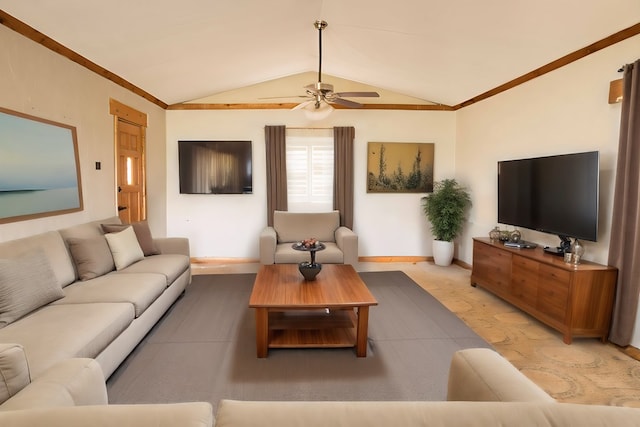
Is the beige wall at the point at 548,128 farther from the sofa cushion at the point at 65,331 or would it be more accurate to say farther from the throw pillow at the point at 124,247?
the throw pillow at the point at 124,247

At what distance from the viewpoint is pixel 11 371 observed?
1.26 m

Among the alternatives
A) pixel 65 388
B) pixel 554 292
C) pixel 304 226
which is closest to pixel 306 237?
pixel 304 226

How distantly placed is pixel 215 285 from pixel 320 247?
5.31ft

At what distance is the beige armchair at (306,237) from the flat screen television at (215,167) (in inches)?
36.8

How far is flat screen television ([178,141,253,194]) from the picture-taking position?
5.39 metres

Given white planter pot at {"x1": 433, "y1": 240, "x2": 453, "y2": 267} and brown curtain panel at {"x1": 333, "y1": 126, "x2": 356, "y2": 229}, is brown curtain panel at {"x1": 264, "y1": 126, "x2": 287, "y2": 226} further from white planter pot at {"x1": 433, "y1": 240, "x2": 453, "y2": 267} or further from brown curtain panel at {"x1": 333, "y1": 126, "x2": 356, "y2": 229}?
white planter pot at {"x1": 433, "y1": 240, "x2": 453, "y2": 267}

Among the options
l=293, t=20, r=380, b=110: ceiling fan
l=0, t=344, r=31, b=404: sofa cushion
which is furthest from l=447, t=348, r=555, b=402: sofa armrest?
l=293, t=20, r=380, b=110: ceiling fan

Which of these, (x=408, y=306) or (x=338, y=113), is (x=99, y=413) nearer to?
(x=408, y=306)

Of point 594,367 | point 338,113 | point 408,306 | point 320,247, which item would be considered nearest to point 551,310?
point 594,367

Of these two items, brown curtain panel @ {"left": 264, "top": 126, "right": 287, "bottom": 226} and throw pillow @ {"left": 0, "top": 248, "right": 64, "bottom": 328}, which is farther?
brown curtain panel @ {"left": 264, "top": 126, "right": 287, "bottom": 226}

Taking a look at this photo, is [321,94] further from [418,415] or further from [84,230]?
[418,415]

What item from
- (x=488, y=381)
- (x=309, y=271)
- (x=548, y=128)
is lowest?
(x=309, y=271)

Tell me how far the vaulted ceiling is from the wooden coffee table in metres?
2.40

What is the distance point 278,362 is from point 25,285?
5.53 ft
